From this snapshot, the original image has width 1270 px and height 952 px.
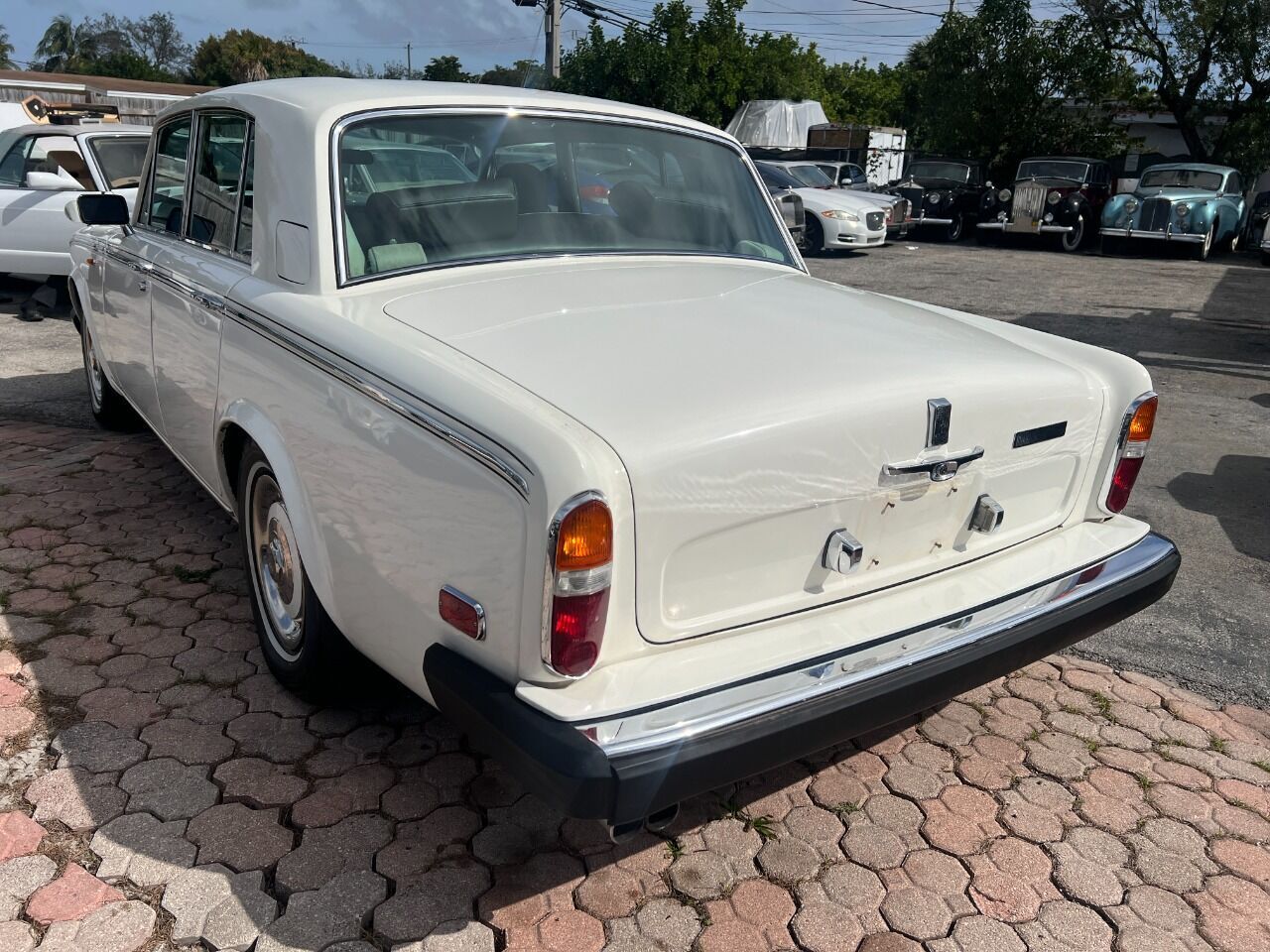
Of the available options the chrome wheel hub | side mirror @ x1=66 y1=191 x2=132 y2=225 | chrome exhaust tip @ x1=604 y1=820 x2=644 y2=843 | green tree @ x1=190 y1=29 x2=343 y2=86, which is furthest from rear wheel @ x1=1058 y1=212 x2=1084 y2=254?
green tree @ x1=190 y1=29 x2=343 y2=86

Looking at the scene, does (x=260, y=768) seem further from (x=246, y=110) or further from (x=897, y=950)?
(x=246, y=110)

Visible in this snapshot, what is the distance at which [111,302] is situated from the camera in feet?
14.2

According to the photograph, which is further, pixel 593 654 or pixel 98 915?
pixel 98 915

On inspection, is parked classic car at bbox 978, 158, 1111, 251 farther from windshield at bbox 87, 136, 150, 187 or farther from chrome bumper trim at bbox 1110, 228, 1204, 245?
windshield at bbox 87, 136, 150, 187

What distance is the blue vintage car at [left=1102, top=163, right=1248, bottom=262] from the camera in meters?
17.3

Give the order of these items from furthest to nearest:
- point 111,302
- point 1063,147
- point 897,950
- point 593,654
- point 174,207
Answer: point 1063,147 → point 111,302 → point 174,207 → point 897,950 → point 593,654

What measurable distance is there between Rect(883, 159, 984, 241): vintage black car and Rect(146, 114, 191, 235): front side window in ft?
57.3

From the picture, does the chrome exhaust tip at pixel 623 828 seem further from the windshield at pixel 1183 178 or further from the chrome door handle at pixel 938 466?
the windshield at pixel 1183 178

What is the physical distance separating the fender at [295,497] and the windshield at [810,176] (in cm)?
1669

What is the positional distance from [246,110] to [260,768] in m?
1.96

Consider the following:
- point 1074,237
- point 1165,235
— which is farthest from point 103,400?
point 1074,237

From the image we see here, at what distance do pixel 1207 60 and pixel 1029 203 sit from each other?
345 inches

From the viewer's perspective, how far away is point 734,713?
1975 millimetres

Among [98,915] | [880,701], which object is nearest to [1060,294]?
[880,701]
